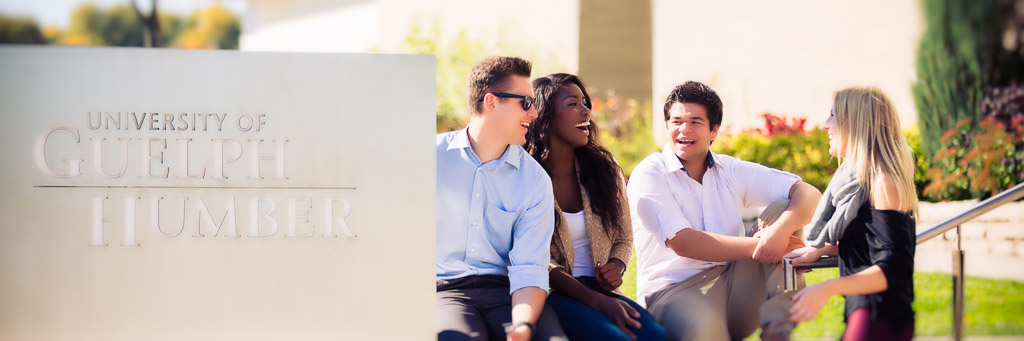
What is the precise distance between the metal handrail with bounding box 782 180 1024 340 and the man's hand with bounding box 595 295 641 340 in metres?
0.58

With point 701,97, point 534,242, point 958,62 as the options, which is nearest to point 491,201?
point 534,242

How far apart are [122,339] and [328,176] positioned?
856mm

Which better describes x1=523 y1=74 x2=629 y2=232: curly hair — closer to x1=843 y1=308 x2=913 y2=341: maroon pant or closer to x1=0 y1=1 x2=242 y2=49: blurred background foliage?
x1=843 y1=308 x2=913 y2=341: maroon pant

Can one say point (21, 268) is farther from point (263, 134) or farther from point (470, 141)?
point (470, 141)

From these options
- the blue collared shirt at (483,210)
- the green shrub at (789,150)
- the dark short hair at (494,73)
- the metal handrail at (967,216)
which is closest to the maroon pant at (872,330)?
the metal handrail at (967,216)

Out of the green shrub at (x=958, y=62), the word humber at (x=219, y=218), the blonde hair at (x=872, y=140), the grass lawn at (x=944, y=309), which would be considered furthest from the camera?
the green shrub at (x=958, y=62)

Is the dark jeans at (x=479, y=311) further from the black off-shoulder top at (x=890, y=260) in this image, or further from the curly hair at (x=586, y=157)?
the black off-shoulder top at (x=890, y=260)

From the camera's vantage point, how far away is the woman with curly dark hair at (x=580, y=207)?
354 cm

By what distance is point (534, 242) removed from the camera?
334 centimetres

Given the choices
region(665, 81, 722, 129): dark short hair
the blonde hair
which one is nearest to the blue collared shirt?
region(665, 81, 722, 129): dark short hair

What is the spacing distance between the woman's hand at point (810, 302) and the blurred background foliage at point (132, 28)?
43.6 m

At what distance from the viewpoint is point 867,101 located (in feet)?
11.0

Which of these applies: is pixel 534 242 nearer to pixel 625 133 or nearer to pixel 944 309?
pixel 944 309

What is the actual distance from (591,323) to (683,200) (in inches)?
30.1
